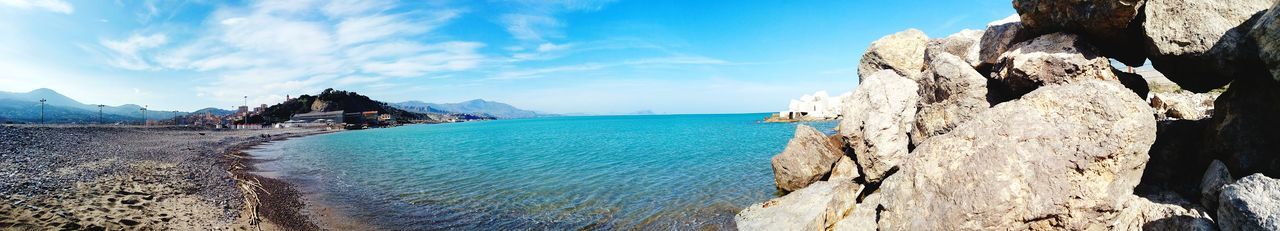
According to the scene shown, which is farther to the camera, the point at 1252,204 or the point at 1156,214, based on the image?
the point at 1156,214

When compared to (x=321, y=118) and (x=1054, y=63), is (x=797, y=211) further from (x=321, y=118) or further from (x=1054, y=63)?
(x=321, y=118)

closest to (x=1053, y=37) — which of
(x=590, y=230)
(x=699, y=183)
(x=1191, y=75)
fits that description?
(x=1191, y=75)

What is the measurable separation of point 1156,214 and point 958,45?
744 cm

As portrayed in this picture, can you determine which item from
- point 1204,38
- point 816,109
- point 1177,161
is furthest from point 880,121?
point 816,109

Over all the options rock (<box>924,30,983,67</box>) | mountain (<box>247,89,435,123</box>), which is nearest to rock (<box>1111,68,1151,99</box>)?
rock (<box>924,30,983,67</box>)

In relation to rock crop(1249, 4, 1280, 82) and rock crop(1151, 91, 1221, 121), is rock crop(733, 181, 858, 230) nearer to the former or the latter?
rock crop(1151, 91, 1221, 121)

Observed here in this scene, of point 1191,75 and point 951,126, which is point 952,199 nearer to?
point 951,126

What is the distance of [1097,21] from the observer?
8250 millimetres

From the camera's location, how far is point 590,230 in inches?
563

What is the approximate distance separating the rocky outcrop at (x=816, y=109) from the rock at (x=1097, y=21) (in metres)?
103

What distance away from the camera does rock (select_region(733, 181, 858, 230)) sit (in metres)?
12.0

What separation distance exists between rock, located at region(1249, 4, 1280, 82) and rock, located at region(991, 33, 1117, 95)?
6.82 ft

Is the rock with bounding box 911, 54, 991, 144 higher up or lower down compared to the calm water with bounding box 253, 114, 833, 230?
higher up

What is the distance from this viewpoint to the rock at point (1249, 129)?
6.65 meters
